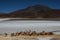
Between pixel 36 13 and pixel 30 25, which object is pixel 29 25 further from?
pixel 36 13

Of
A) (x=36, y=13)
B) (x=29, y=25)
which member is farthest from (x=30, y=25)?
(x=36, y=13)

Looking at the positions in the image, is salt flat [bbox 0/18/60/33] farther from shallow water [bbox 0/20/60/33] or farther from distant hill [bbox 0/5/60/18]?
distant hill [bbox 0/5/60/18]

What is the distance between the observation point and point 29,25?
759 centimetres

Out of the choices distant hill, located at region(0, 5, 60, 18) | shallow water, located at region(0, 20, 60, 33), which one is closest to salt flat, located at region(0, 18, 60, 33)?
shallow water, located at region(0, 20, 60, 33)

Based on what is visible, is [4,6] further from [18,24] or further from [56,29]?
[56,29]

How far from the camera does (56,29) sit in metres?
7.18

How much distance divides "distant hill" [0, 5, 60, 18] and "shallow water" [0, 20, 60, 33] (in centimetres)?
27

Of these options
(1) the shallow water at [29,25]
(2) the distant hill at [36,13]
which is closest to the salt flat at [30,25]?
(1) the shallow water at [29,25]

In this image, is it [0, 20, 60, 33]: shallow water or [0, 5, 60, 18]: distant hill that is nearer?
[0, 20, 60, 33]: shallow water

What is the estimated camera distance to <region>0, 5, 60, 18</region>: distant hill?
7.34m

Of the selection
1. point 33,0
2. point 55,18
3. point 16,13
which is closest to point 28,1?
point 33,0

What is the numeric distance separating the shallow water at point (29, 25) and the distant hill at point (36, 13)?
27 centimetres

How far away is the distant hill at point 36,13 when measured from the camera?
734cm

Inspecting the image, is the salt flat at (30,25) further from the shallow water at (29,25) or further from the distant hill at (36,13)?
the distant hill at (36,13)
